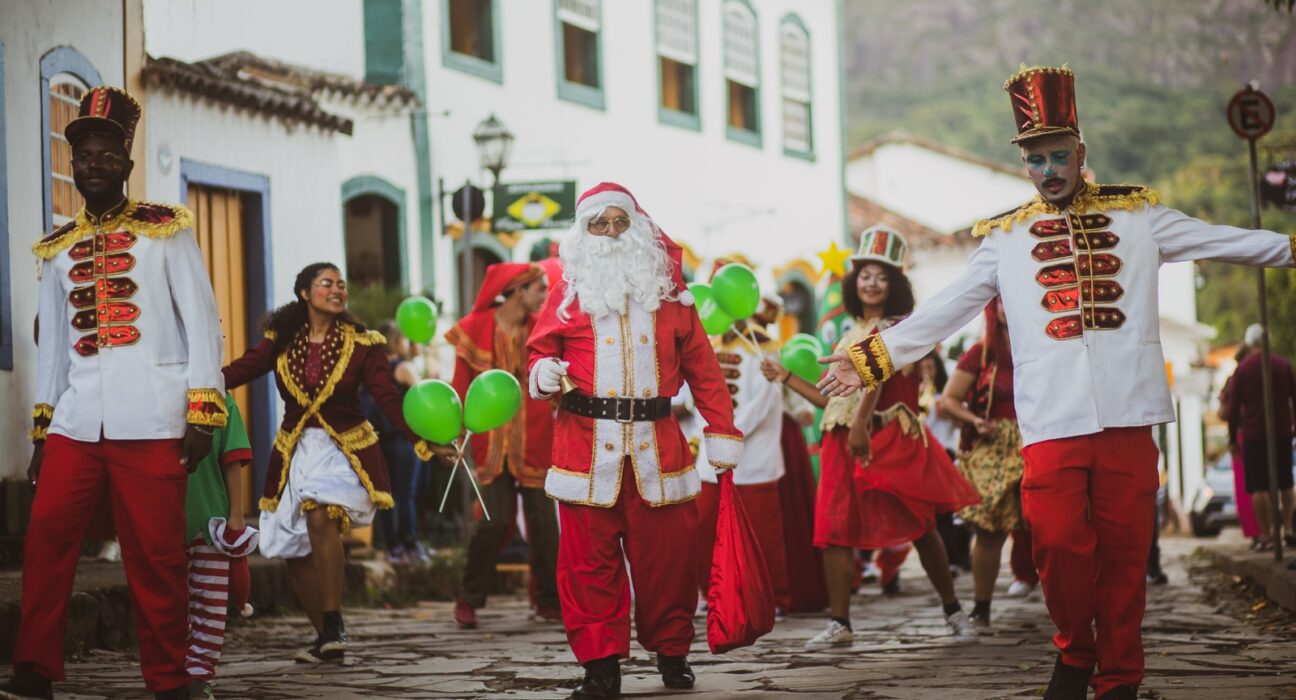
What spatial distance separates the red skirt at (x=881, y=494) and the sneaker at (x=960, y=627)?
1.47ft

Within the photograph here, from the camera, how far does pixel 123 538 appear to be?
6828 mm

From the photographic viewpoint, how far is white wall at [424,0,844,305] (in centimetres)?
1934

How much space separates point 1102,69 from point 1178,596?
75582 mm

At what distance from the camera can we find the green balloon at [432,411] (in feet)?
28.3

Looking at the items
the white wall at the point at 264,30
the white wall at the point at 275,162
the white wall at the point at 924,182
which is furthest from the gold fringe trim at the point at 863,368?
the white wall at the point at 924,182

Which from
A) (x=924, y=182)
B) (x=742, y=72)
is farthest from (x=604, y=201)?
(x=924, y=182)

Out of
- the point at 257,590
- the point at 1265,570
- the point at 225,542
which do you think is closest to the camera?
the point at 225,542

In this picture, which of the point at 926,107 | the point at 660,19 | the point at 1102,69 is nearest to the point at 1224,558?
the point at 660,19

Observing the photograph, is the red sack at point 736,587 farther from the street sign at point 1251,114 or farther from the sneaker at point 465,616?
the street sign at point 1251,114

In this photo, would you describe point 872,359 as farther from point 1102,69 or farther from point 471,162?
point 1102,69

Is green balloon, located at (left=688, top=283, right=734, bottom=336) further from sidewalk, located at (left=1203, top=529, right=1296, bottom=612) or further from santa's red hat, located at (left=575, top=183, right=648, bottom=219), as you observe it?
sidewalk, located at (left=1203, top=529, right=1296, bottom=612)

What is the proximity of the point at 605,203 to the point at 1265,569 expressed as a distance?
5670 millimetres

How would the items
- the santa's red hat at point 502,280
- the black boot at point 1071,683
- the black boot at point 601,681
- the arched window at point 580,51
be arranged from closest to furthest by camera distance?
1. the black boot at point 1071,683
2. the black boot at point 601,681
3. the santa's red hat at point 502,280
4. the arched window at point 580,51

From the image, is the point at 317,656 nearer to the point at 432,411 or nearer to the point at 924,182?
the point at 432,411
